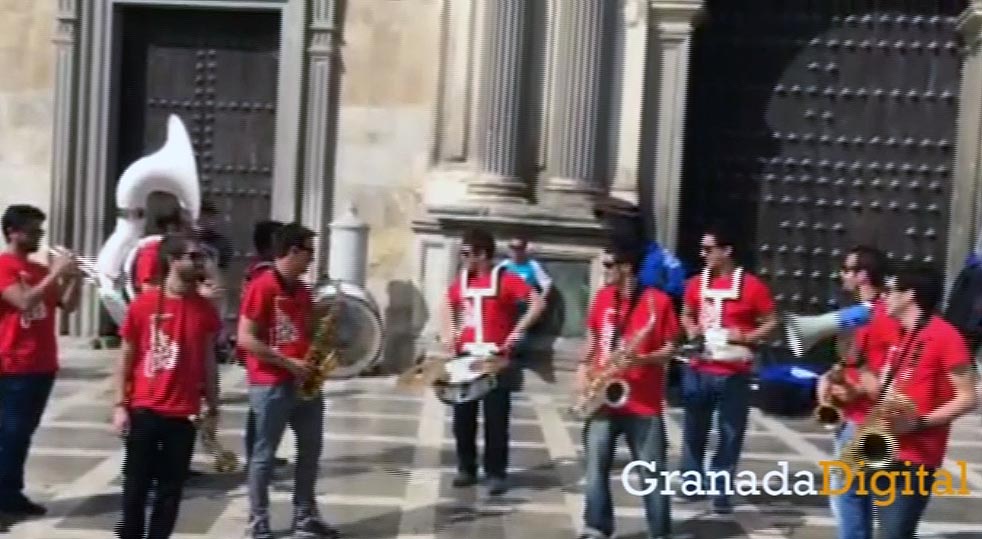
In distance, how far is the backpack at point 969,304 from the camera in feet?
42.2

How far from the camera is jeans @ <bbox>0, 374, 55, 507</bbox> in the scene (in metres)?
7.77

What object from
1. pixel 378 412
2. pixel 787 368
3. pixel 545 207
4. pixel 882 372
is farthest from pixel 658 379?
pixel 545 207

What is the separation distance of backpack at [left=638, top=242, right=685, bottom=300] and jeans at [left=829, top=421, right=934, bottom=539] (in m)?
3.77

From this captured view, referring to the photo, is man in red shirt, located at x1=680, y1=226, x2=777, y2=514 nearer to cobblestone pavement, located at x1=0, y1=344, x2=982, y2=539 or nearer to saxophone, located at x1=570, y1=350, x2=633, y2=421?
cobblestone pavement, located at x1=0, y1=344, x2=982, y2=539

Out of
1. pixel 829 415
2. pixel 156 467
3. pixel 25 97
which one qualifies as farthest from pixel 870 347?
pixel 25 97

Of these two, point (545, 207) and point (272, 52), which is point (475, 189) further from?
point (272, 52)

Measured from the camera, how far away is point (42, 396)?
26.0 ft

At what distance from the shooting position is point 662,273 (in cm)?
1055

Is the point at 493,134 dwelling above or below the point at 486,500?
above

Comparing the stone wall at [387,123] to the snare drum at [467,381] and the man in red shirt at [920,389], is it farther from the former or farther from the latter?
the man in red shirt at [920,389]

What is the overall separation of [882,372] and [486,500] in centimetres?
339

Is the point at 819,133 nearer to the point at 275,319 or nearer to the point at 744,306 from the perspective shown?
the point at 744,306

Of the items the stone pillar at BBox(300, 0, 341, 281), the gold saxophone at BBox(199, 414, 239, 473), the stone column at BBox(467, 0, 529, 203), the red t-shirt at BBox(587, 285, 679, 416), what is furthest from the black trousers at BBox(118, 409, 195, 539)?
the stone pillar at BBox(300, 0, 341, 281)

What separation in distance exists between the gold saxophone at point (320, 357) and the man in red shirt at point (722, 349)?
2.33m
